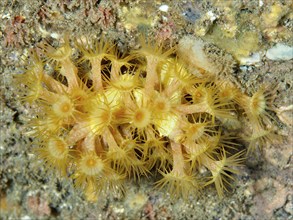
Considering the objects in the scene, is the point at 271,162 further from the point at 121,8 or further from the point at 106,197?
the point at 121,8

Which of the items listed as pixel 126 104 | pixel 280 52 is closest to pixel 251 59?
pixel 280 52

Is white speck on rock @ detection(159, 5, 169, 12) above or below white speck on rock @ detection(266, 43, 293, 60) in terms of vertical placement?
above

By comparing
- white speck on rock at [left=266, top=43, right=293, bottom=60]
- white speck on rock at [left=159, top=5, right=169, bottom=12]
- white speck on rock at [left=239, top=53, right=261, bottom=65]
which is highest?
white speck on rock at [left=159, top=5, right=169, bottom=12]

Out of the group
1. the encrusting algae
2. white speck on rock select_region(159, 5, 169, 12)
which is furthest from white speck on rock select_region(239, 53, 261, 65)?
white speck on rock select_region(159, 5, 169, 12)

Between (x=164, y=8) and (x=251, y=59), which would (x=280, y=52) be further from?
(x=164, y=8)

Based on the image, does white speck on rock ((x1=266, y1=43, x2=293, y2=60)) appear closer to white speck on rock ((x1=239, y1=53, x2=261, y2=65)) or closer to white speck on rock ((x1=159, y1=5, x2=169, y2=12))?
white speck on rock ((x1=239, y1=53, x2=261, y2=65))

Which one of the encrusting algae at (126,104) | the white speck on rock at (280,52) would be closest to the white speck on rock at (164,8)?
the encrusting algae at (126,104)

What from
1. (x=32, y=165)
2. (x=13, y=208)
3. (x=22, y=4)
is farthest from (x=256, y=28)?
(x=13, y=208)
